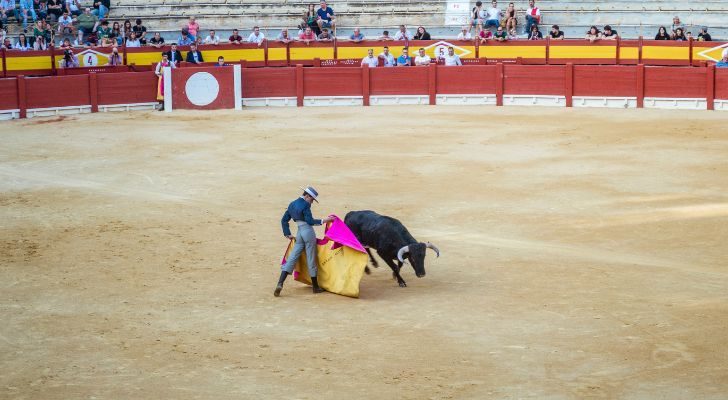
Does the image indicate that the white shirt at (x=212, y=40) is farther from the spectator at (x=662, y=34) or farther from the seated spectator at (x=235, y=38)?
the spectator at (x=662, y=34)

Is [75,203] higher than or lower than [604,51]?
lower

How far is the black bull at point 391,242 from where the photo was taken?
11180 millimetres

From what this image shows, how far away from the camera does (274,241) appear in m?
13.6

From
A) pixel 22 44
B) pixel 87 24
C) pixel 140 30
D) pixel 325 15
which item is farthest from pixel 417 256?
pixel 87 24

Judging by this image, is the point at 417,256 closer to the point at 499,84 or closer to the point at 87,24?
the point at 499,84

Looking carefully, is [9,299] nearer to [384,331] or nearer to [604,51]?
[384,331]

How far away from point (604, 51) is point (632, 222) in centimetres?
1729

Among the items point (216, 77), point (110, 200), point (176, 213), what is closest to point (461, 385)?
point (176, 213)

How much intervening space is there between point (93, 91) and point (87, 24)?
271 inches

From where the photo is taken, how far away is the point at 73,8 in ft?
111

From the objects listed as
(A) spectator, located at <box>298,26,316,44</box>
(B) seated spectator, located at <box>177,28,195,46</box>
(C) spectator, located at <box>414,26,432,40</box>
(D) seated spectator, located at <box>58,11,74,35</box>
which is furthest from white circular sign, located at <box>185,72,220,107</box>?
(D) seated spectator, located at <box>58,11,74,35</box>

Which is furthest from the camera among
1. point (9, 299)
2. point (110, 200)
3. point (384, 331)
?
point (110, 200)

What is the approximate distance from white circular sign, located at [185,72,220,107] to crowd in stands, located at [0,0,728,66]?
15.6ft

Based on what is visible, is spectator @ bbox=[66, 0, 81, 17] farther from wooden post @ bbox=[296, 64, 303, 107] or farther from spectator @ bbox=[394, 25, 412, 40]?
spectator @ bbox=[394, 25, 412, 40]
